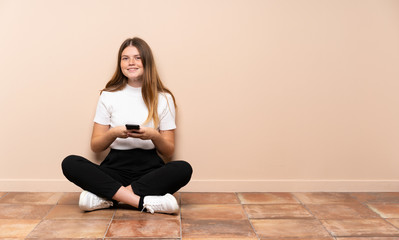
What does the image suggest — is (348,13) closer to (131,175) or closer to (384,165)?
(384,165)

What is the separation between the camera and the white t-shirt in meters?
2.31

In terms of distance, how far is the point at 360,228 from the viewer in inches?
73.6

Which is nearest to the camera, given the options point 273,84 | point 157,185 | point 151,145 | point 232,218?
point 232,218

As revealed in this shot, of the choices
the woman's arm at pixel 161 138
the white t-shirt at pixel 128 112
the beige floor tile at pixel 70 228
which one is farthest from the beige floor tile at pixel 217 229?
the white t-shirt at pixel 128 112

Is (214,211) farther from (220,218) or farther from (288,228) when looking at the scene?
(288,228)

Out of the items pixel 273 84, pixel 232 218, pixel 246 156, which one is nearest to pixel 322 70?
pixel 273 84

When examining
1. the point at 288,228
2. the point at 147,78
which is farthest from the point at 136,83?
the point at 288,228

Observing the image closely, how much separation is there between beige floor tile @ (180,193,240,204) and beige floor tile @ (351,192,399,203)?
→ 2.45 ft

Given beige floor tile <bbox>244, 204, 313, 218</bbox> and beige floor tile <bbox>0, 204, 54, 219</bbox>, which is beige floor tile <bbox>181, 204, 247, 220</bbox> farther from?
beige floor tile <bbox>0, 204, 54, 219</bbox>

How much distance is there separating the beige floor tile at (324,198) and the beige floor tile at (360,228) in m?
0.34

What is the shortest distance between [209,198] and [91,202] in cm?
68

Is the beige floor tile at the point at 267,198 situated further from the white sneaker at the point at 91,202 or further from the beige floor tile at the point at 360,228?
the white sneaker at the point at 91,202

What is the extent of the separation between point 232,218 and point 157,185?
0.43 metres

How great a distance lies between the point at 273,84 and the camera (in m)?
2.47
